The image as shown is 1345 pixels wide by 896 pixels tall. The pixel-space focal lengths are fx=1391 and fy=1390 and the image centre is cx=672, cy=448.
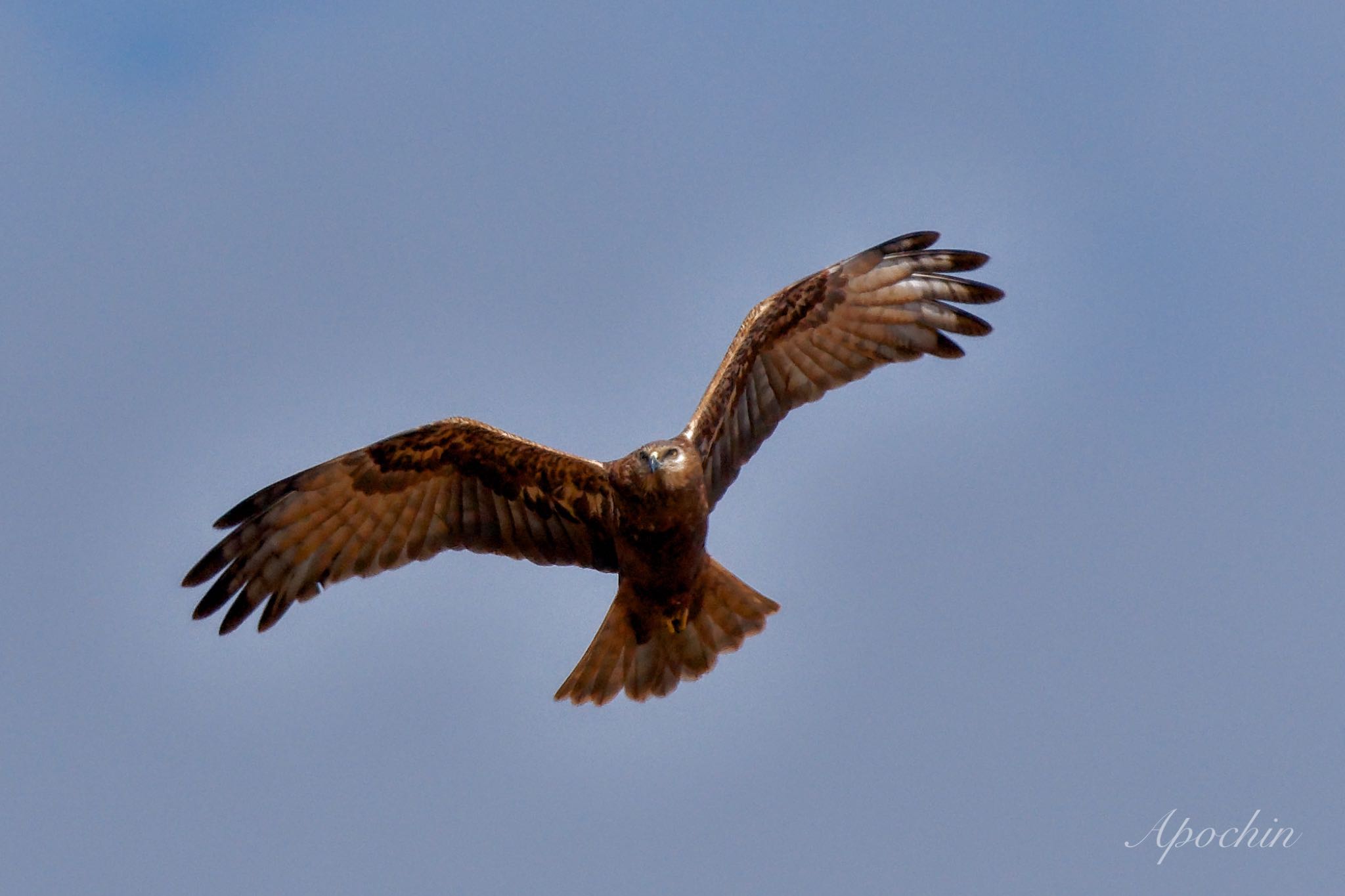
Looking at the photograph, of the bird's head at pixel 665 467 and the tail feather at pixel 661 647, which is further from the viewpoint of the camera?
the tail feather at pixel 661 647

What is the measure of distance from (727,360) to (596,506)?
4.19 feet

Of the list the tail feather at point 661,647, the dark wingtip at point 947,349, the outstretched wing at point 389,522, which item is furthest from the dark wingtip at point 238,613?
the dark wingtip at point 947,349

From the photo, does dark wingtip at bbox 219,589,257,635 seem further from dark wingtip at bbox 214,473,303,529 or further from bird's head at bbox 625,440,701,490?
bird's head at bbox 625,440,701,490

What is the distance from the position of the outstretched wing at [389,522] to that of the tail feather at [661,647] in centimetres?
48

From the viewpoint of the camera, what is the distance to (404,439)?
9203 millimetres

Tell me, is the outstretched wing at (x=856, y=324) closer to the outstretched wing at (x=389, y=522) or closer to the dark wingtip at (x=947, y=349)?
the dark wingtip at (x=947, y=349)

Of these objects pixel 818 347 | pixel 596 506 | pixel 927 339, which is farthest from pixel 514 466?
pixel 927 339

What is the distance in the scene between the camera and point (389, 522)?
9.47 meters

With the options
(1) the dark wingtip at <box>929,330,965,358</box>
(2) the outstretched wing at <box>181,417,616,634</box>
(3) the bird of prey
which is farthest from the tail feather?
(1) the dark wingtip at <box>929,330,965,358</box>

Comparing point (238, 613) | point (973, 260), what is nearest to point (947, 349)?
point (973, 260)

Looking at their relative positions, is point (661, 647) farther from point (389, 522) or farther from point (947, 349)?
point (947, 349)

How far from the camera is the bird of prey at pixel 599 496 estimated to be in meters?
9.13

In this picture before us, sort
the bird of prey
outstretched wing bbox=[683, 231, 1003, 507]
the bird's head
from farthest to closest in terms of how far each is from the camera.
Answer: outstretched wing bbox=[683, 231, 1003, 507] < the bird of prey < the bird's head

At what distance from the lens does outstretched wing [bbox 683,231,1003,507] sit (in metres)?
9.52
